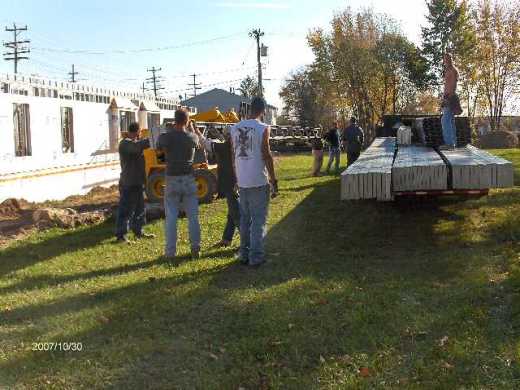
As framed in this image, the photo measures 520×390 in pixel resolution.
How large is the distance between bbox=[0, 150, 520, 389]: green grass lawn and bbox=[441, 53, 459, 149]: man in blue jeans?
125 cm

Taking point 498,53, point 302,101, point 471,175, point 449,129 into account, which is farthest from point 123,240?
point 302,101

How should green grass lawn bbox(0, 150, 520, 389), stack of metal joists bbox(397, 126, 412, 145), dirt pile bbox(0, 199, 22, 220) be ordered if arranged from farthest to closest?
1. dirt pile bbox(0, 199, 22, 220)
2. stack of metal joists bbox(397, 126, 412, 145)
3. green grass lawn bbox(0, 150, 520, 389)

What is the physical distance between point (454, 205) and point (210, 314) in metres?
6.06

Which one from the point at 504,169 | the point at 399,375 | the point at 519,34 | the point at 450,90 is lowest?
the point at 399,375

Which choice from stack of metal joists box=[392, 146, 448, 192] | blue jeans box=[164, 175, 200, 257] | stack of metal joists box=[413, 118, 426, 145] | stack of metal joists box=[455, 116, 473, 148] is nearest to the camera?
stack of metal joists box=[392, 146, 448, 192]

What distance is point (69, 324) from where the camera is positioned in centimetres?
460

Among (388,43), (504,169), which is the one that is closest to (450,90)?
(504,169)

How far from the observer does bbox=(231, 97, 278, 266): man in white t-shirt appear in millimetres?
6121

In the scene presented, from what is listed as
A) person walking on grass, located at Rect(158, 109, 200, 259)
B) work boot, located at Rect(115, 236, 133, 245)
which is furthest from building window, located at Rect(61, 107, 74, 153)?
person walking on grass, located at Rect(158, 109, 200, 259)

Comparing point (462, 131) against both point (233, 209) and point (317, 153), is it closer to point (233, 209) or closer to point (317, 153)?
point (233, 209)

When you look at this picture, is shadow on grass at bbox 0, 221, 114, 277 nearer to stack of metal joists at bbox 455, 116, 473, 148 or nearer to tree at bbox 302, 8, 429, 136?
stack of metal joists at bbox 455, 116, 473, 148

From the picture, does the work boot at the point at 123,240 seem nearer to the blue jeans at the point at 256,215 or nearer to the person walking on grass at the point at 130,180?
the person walking on grass at the point at 130,180

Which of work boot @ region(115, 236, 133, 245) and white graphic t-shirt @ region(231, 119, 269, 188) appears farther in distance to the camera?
work boot @ region(115, 236, 133, 245)

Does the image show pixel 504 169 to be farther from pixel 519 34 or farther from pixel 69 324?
pixel 519 34
